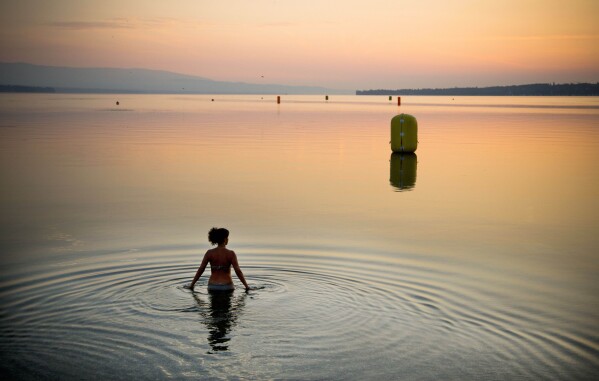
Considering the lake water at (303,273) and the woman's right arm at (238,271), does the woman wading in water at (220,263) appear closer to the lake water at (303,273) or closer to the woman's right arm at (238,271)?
the woman's right arm at (238,271)

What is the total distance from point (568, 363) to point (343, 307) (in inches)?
119

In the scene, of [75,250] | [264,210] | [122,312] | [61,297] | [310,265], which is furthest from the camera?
[264,210]

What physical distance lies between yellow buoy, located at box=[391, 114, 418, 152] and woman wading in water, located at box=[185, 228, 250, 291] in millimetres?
22207

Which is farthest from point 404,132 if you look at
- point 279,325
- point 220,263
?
point 279,325

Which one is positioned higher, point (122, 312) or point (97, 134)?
point (97, 134)

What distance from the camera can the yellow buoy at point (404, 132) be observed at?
31.8 metres

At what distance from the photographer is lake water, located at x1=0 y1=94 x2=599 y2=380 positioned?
786cm

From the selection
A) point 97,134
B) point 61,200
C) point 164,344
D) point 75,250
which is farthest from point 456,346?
point 97,134

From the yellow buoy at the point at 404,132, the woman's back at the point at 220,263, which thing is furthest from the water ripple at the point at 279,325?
the yellow buoy at the point at 404,132

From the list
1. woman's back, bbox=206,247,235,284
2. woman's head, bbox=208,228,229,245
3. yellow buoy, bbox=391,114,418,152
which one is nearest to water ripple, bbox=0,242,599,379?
Result: woman's back, bbox=206,247,235,284

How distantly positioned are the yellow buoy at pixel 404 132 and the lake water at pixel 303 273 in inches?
231

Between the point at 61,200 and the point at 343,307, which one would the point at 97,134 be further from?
the point at 343,307

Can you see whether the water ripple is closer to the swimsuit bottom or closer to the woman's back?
the swimsuit bottom

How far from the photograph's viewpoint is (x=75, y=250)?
1310cm
